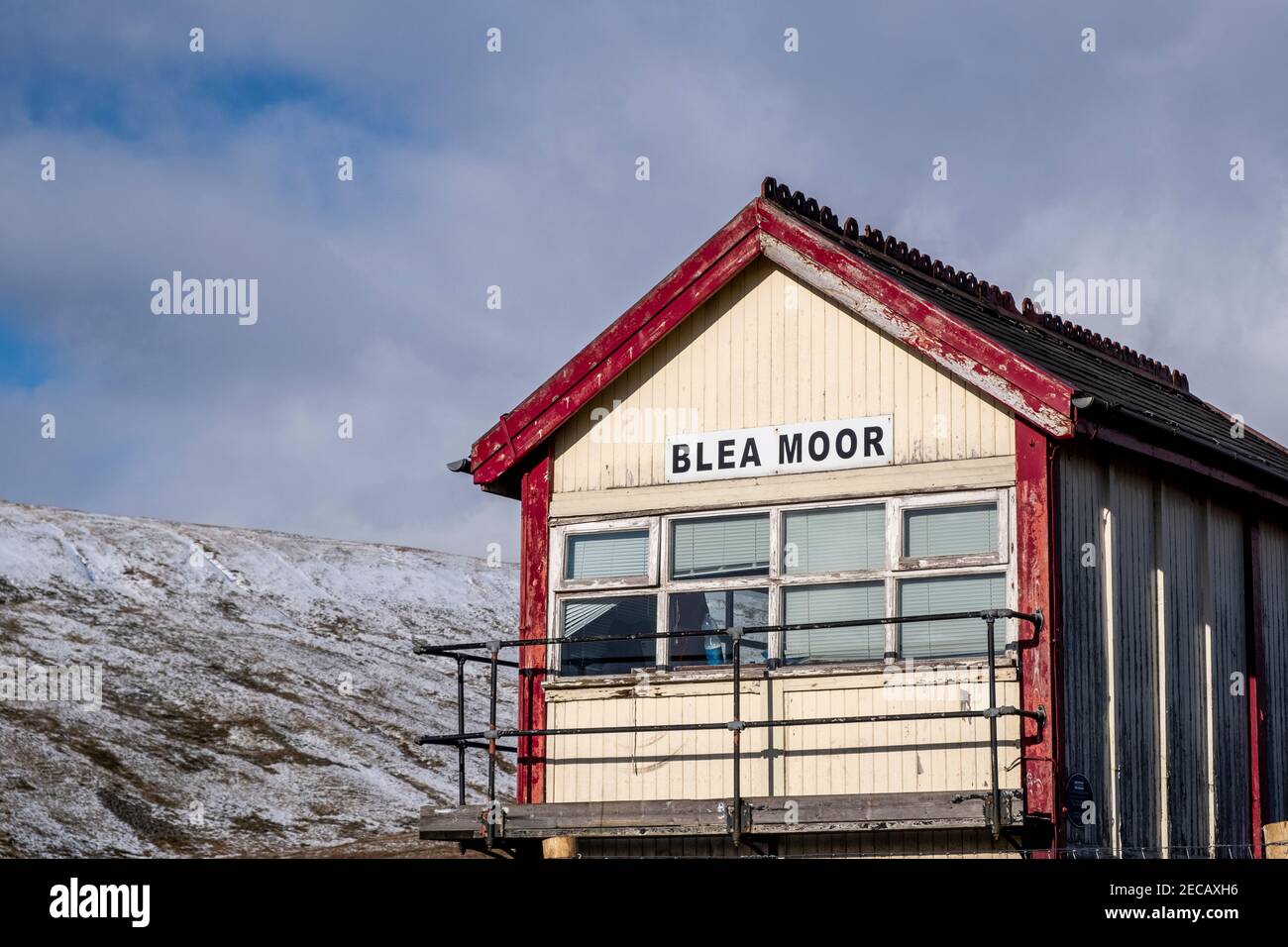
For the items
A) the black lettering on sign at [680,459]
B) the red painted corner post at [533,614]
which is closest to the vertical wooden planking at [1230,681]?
the black lettering on sign at [680,459]

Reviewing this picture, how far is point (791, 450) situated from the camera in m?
16.1

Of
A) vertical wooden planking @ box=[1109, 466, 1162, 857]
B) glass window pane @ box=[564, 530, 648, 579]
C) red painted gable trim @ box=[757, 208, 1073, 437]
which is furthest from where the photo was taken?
glass window pane @ box=[564, 530, 648, 579]

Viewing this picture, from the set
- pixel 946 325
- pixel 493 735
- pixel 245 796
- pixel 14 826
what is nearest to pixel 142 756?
pixel 245 796

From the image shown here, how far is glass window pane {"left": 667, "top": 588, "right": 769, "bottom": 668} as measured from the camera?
15891mm

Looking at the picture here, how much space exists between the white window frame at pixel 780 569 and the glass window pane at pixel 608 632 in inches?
2.8

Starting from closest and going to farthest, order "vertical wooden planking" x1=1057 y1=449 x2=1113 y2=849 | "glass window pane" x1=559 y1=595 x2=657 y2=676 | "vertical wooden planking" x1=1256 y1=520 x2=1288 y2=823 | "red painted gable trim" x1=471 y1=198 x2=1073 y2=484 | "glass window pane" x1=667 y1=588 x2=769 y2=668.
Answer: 1. "vertical wooden planking" x1=1057 y1=449 x2=1113 y2=849
2. "red painted gable trim" x1=471 y1=198 x2=1073 y2=484
3. "glass window pane" x1=667 y1=588 x2=769 y2=668
4. "glass window pane" x1=559 y1=595 x2=657 y2=676
5. "vertical wooden planking" x1=1256 y1=520 x2=1288 y2=823

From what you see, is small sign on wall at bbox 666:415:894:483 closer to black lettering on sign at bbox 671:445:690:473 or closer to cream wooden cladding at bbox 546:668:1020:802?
black lettering on sign at bbox 671:445:690:473

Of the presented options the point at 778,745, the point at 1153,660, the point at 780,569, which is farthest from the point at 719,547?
the point at 1153,660

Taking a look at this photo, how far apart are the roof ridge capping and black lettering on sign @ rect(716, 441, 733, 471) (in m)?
2.27

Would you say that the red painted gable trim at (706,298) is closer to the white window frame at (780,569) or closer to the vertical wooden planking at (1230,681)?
the white window frame at (780,569)

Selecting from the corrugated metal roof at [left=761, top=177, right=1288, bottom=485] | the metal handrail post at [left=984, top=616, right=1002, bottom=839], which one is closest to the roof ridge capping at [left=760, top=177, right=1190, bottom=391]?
the corrugated metal roof at [left=761, top=177, right=1288, bottom=485]

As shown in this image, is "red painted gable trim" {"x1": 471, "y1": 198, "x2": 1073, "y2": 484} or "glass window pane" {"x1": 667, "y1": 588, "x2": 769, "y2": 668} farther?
"glass window pane" {"x1": 667, "y1": 588, "x2": 769, "y2": 668}
